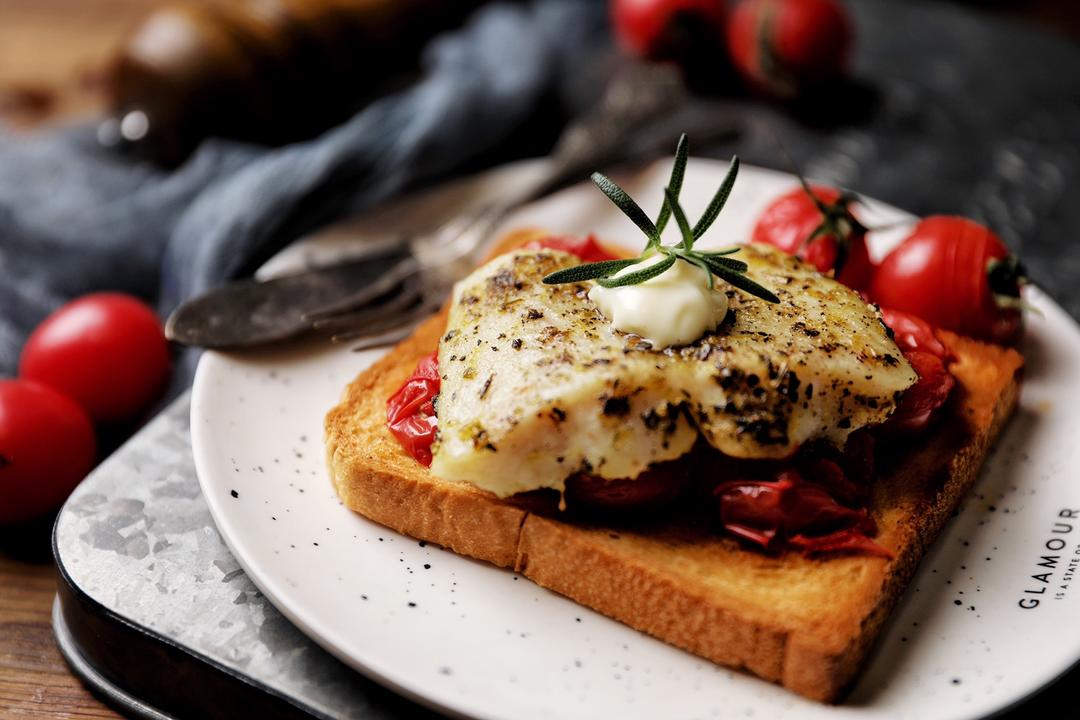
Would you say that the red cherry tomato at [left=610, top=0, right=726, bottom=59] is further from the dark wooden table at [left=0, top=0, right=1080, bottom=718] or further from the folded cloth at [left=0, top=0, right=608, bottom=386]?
the dark wooden table at [left=0, top=0, right=1080, bottom=718]

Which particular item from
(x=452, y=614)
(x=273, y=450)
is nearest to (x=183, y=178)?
(x=273, y=450)

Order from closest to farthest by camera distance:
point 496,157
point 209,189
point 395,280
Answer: point 395,280 → point 209,189 → point 496,157

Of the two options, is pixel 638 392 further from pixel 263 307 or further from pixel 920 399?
pixel 263 307

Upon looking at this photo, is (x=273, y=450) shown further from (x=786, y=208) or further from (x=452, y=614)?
(x=786, y=208)

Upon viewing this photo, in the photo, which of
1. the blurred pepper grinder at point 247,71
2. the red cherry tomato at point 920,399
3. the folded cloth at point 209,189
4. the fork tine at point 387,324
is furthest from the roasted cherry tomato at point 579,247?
the blurred pepper grinder at point 247,71

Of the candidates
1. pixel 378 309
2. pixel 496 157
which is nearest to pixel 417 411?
pixel 378 309

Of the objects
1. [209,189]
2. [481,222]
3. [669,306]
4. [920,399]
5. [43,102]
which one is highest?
[669,306]
